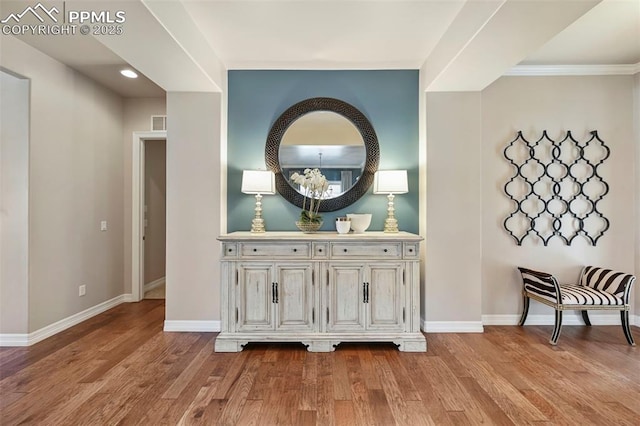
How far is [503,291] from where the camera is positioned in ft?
11.8

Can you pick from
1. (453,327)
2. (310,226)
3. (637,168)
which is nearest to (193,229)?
(310,226)

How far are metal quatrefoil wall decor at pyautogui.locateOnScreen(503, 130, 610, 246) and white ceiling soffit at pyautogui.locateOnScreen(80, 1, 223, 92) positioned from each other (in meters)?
3.15

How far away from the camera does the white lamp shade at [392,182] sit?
325cm

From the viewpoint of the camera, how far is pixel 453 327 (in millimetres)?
3354

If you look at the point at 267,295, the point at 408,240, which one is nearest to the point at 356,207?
the point at 408,240

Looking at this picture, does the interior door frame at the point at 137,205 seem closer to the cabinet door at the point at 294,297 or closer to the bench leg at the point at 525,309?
the cabinet door at the point at 294,297

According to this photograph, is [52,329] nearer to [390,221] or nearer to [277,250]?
[277,250]

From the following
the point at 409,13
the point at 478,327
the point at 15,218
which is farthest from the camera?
the point at 478,327

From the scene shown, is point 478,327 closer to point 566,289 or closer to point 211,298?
point 566,289

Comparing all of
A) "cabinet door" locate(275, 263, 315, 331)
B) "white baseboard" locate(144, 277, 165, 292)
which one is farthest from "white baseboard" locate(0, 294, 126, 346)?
"cabinet door" locate(275, 263, 315, 331)

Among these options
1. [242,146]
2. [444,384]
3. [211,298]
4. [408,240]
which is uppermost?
[242,146]

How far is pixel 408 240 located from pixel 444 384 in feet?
3.61

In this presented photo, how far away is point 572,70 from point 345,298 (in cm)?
333

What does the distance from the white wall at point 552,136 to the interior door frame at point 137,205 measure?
401 cm
